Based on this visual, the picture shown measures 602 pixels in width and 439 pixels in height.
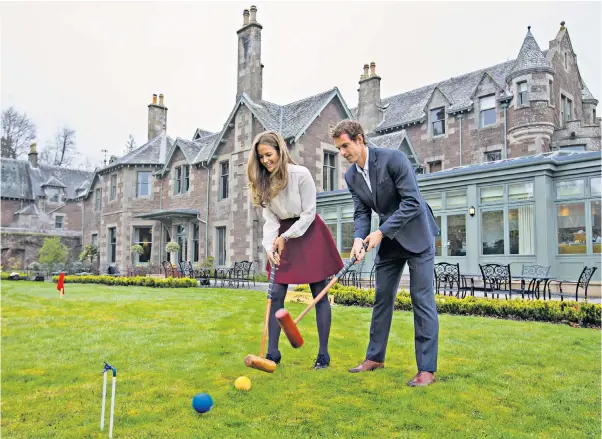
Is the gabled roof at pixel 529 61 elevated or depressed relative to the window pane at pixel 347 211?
elevated

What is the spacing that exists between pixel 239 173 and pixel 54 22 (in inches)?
587

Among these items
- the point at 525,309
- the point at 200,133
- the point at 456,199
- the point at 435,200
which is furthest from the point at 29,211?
the point at 525,309

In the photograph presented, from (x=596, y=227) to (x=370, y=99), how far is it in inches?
651

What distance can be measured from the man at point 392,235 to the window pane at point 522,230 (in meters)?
11.9

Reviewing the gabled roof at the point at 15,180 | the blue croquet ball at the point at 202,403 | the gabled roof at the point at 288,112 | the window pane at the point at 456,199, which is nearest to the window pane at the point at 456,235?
the window pane at the point at 456,199

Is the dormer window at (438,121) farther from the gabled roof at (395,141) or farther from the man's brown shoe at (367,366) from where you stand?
the man's brown shoe at (367,366)

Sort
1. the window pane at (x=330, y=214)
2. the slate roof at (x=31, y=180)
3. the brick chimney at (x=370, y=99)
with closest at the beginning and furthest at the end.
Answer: the window pane at (x=330, y=214)
the brick chimney at (x=370, y=99)
the slate roof at (x=31, y=180)

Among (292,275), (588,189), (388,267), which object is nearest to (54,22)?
(292,275)

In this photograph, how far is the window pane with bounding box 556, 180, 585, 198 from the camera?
14094 millimetres

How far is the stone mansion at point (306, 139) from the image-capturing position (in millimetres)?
21781

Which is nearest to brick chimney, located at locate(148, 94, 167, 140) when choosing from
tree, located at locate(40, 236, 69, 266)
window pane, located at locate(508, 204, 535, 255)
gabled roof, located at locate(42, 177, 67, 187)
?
tree, located at locate(40, 236, 69, 266)

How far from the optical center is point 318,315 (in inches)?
178

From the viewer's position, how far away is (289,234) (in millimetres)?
4398

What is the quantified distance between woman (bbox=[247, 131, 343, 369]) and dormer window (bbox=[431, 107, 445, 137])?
73.6ft
